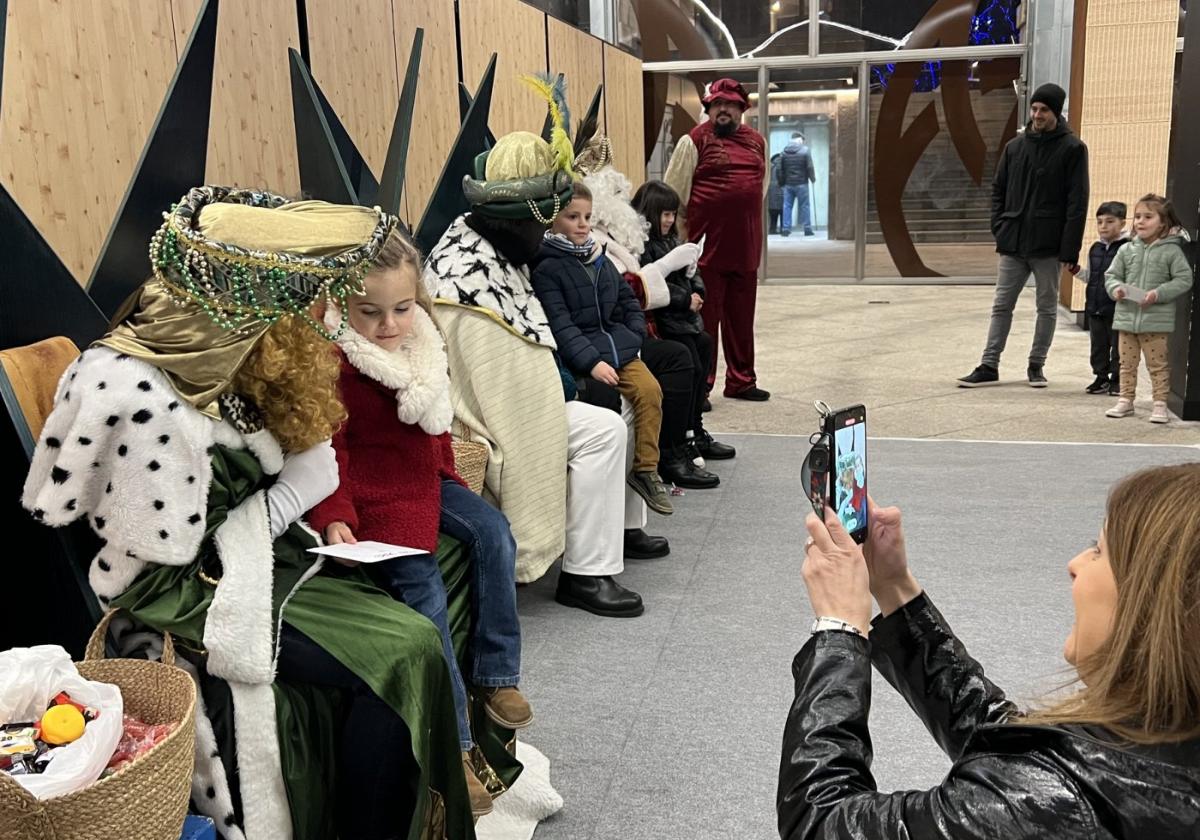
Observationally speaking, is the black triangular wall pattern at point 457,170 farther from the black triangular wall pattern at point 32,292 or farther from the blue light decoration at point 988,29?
the blue light decoration at point 988,29

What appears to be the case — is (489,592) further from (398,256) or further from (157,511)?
Result: (157,511)

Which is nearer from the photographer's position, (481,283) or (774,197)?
(481,283)

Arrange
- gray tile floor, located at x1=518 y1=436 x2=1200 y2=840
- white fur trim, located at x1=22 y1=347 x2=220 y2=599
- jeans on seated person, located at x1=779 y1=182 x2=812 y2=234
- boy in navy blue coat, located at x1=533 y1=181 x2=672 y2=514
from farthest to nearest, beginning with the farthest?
jeans on seated person, located at x1=779 y1=182 x2=812 y2=234 → boy in navy blue coat, located at x1=533 y1=181 x2=672 y2=514 → gray tile floor, located at x1=518 y1=436 x2=1200 y2=840 → white fur trim, located at x1=22 y1=347 x2=220 y2=599

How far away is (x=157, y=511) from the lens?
5.57 feet

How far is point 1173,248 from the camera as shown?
527 centimetres

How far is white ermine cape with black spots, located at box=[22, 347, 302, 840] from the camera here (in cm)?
168

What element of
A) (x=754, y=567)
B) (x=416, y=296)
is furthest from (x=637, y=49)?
(x=416, y=296)

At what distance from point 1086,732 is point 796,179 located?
11.2 metres

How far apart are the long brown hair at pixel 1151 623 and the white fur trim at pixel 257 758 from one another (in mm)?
1147

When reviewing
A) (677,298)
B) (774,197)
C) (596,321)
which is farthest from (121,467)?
(774,197)

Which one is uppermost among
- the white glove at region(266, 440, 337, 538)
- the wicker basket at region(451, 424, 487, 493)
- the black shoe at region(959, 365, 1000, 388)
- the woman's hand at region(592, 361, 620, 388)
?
the white glove at region(266, 440, 337, 538)

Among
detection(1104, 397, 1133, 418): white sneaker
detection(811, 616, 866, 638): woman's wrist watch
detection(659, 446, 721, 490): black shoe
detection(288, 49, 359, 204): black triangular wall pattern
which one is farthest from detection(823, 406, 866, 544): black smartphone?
detection(1104, 397, 1133, 418): white sneaker

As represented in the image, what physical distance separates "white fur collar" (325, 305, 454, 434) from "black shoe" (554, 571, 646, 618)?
3.64ft

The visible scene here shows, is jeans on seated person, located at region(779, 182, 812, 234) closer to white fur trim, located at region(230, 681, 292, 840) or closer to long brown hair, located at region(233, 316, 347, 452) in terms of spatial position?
long brown hair, located at region(233, 316, 347, 452)
